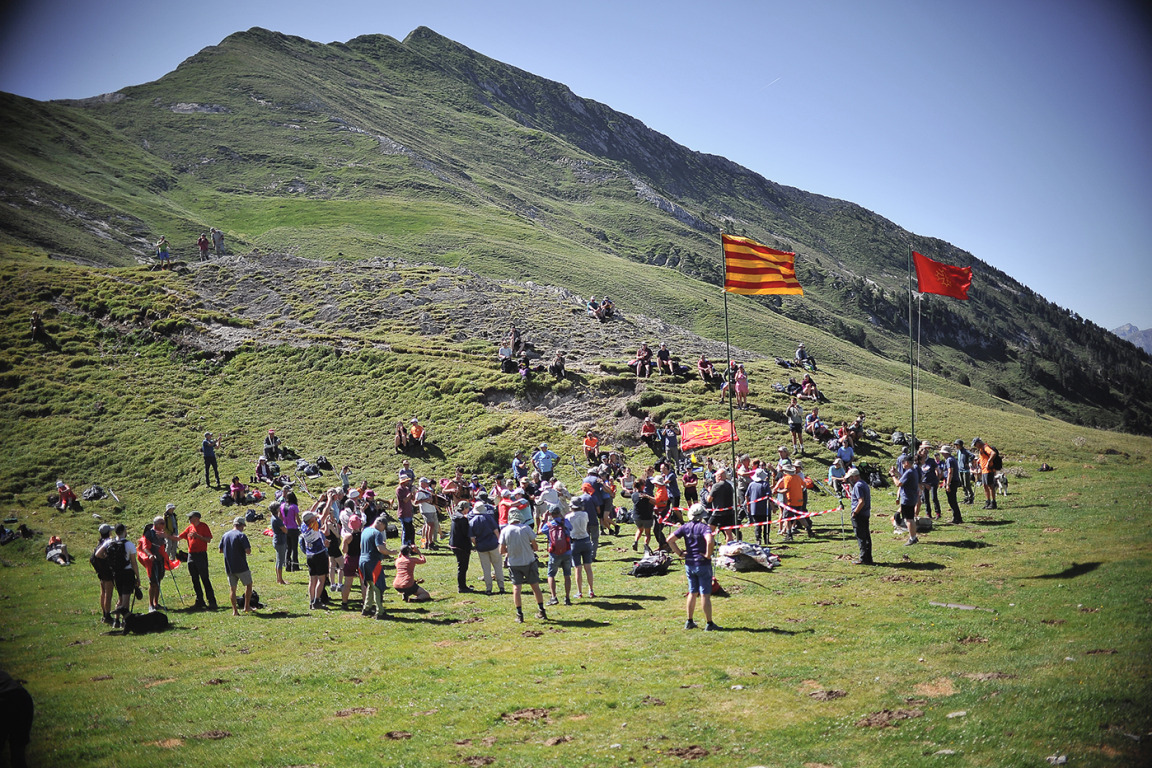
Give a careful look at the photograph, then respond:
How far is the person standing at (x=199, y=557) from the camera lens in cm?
1731

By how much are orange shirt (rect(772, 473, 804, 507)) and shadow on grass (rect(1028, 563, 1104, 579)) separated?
24.9 feet

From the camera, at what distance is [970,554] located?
1788cm

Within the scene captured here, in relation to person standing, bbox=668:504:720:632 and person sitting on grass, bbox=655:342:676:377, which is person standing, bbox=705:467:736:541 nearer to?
person standing, bbox=668:504:720:632

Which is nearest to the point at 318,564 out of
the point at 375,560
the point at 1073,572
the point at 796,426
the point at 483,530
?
the point at 375,560

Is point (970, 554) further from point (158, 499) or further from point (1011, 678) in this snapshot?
point (158, 499)

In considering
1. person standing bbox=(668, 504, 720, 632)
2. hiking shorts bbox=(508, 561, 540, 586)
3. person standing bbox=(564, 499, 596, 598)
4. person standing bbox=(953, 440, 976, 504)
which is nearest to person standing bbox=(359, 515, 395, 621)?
hiking shorts bbox=(508, 561, 540, 586)

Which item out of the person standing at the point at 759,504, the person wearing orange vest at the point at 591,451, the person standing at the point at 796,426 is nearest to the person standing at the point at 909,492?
the person standing at the point at 759,504

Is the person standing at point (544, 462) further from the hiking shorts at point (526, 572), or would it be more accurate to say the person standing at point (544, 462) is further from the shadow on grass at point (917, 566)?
the shadow on grass at point (917, 566)

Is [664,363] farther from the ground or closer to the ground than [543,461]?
farther from the ground

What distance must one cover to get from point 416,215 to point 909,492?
10019 cm

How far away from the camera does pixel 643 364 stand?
43.5m

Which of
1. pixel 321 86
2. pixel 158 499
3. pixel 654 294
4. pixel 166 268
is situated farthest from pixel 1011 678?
pixel 321 86

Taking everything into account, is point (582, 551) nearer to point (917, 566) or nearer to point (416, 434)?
point (917, 566)

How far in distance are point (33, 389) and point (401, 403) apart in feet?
73.5
